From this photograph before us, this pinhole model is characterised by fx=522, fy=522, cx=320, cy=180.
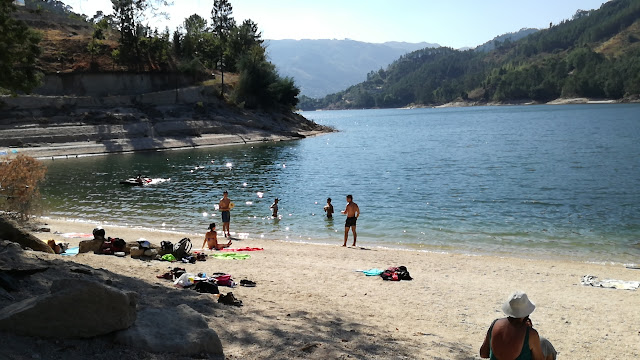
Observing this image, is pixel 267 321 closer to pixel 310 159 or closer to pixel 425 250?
pixel 425 250

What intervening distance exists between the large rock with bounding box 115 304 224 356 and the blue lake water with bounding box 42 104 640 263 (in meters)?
13.9

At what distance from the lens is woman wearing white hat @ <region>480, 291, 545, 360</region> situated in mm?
5637

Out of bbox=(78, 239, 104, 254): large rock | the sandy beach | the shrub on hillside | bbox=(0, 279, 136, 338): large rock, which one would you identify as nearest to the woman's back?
the sandy beach

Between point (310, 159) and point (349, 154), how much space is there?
7.38 m

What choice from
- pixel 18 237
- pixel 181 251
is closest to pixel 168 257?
pixel 181 251

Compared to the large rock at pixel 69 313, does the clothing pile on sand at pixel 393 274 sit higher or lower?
lower

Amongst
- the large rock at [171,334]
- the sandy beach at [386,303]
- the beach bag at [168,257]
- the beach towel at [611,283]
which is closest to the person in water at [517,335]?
the sandy beach at [386,303]

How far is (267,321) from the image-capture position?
8797mm

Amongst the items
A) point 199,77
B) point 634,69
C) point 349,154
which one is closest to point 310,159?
point 349,154

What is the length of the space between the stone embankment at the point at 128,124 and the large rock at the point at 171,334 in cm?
4958

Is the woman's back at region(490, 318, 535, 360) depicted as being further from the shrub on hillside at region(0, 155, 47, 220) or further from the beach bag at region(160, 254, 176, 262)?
the shrub on hillside at region(0, 155, 47, 220)

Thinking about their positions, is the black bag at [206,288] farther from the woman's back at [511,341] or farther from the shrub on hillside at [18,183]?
the shrub on hillside at [18,183]

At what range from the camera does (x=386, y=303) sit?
38.1ft

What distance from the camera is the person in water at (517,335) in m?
5.64
